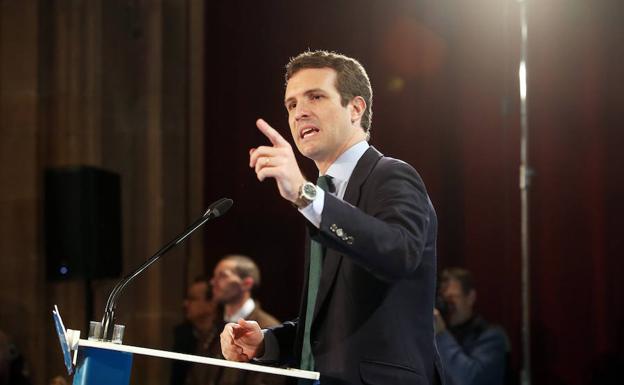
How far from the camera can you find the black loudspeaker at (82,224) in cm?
484

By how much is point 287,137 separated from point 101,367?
2.75 meters

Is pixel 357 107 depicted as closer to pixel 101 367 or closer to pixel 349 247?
pixel 349 247

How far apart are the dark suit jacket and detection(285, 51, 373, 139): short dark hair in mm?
238

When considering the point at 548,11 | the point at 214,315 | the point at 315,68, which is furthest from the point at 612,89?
the point at 315,68

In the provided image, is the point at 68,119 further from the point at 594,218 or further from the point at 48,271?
the point at 594,218

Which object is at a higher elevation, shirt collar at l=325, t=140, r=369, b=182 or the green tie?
shirt collar at l=325, t=140, r=369, b=182

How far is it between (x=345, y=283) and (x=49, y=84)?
12.4 feet

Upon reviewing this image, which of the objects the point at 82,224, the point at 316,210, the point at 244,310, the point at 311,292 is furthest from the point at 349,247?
the point at 82,224

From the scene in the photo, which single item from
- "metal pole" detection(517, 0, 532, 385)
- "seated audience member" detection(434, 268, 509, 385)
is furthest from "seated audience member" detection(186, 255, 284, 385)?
"metal pole" detection(517, 0, 532, 385)

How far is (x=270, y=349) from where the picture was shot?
A: 1.98 m

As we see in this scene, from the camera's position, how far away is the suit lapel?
1787mm

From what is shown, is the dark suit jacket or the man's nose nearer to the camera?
the dark suit jacket

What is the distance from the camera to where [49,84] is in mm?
5121

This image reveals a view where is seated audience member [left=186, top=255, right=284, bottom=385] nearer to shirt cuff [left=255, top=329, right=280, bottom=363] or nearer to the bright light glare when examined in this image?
the bright light glare
